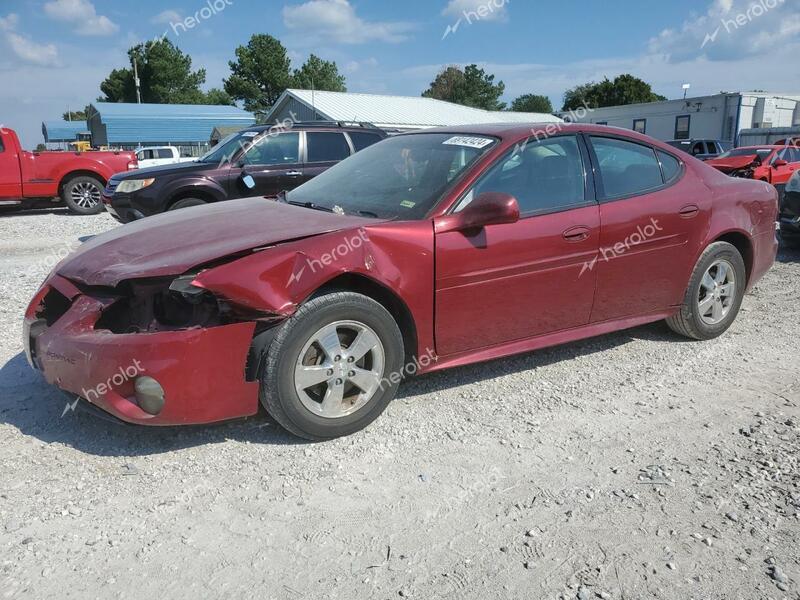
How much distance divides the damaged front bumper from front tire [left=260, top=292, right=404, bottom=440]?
15 cm

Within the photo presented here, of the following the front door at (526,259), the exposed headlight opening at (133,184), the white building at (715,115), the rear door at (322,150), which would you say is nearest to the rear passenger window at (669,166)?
the front door at (526,259)

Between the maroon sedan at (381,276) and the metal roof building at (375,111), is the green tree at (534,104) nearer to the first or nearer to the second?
the metal roof building at (375,111)

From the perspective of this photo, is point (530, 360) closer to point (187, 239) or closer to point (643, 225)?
point (643, 225)

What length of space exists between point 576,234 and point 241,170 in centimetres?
635

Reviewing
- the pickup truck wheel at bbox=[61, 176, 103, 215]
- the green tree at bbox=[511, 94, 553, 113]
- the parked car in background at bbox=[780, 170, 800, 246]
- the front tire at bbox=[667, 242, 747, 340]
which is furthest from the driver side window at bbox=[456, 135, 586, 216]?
the green tree at bbox=[511, 94, 553, 113]

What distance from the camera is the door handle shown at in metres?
3.86

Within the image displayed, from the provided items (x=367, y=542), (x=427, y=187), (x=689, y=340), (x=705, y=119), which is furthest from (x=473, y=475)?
(x=705, y=119)

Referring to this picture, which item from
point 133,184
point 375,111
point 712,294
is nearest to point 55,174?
point 133,184

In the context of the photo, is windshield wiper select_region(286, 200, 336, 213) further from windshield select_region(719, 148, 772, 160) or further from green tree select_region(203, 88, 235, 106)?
green tree select_region(203, 88, 235, 106)

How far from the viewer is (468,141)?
4004 mm

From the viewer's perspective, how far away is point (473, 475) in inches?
118

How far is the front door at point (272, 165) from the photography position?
9.10 meters

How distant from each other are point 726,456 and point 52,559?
3029 mm

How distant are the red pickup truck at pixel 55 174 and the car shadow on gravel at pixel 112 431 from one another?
1082 centimetres
